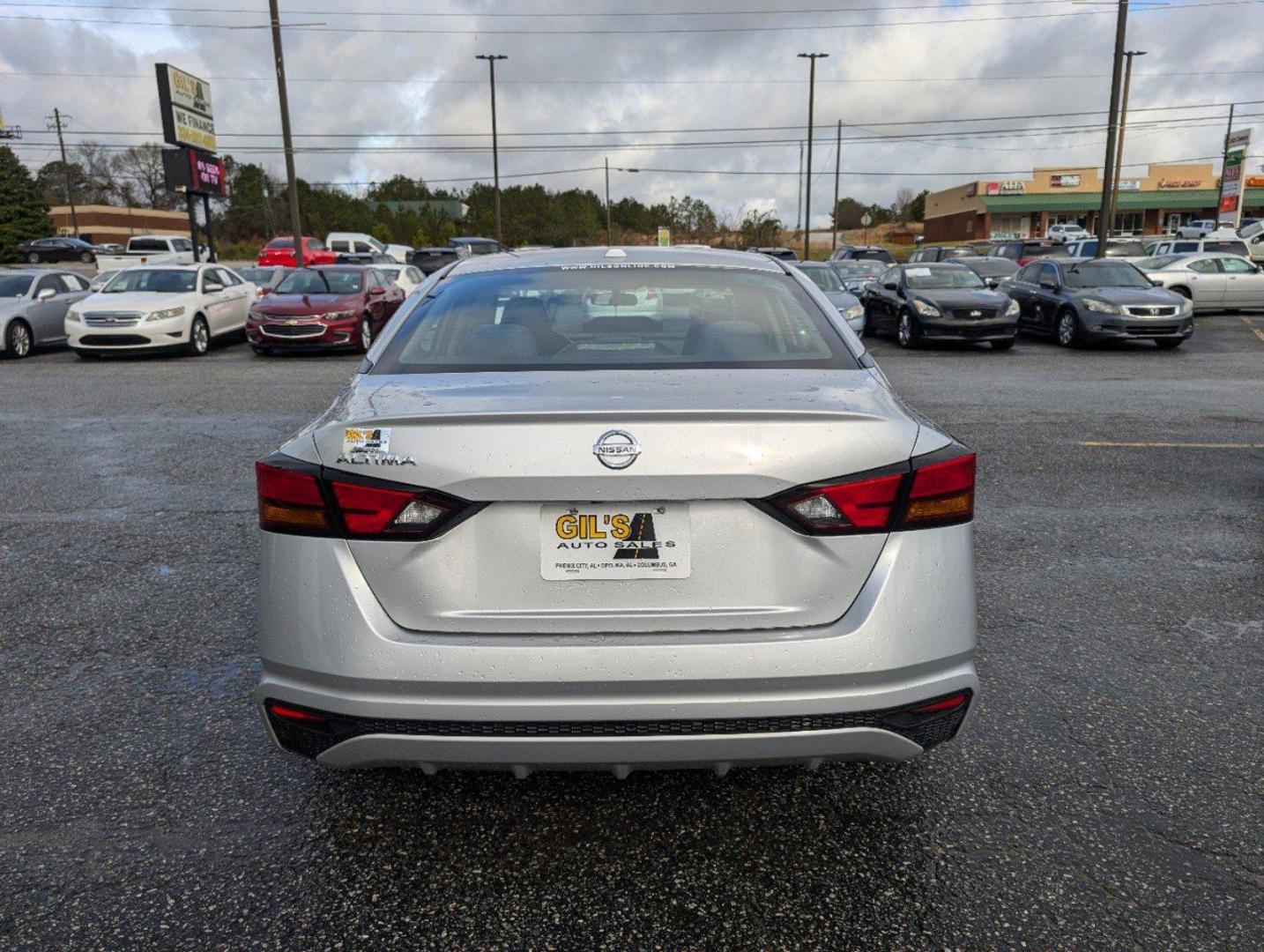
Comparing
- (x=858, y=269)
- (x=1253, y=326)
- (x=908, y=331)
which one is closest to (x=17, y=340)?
(x=908, y=331)

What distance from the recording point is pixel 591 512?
2377 millimetres

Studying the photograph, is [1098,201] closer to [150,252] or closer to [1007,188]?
[1007,188]

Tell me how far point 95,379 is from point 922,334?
13.1 meters

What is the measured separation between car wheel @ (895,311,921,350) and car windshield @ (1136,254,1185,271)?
898 cm

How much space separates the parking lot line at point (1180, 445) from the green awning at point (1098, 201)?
7873 centimetres

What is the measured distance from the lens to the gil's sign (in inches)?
1139

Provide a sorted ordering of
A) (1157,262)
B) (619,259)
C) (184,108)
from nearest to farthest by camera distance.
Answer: (619,259) < (1157,262) < (184,108)

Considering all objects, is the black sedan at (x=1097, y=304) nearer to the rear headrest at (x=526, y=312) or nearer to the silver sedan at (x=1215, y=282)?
the silver sedan at (x=1215, y=282)

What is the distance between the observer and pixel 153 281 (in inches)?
728

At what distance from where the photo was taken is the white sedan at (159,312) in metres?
16.8

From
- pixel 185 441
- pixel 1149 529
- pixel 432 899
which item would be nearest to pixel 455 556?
pixel 432 899

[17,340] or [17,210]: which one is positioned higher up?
[17,210]

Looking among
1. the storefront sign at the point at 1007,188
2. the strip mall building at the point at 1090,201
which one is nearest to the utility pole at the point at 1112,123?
the strip mall building at the point at 1090,201

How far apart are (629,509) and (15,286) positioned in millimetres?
20097
